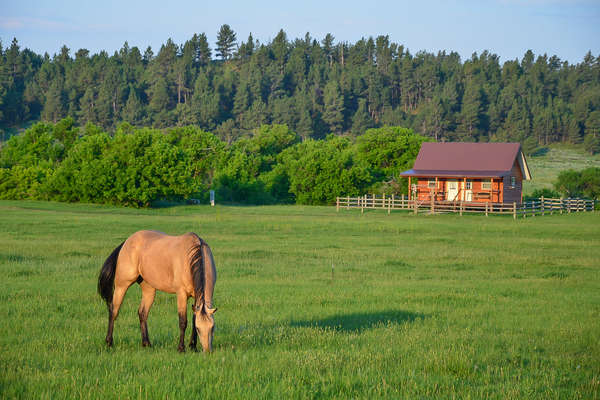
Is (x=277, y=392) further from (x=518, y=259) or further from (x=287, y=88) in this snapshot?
(x=287, y=88)

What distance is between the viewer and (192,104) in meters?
160

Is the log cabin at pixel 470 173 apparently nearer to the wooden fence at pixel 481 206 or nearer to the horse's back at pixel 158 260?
the wooden fence at pixel 481 206

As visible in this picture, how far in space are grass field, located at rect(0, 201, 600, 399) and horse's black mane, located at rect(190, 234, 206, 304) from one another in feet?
2.85

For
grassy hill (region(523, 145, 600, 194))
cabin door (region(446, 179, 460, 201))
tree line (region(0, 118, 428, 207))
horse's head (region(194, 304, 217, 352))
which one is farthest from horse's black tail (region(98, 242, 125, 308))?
grassy hill (region(523, 145, 600, 194))

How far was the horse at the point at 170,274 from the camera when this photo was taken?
27.9ft

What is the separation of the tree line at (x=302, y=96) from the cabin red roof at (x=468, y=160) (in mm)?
85009

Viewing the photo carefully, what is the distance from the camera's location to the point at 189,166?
233 ft

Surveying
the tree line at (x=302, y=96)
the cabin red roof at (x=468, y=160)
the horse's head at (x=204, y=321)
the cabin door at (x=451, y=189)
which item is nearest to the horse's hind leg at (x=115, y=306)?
the horse's head at (x=204, y=321)

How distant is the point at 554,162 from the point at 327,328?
144 metres

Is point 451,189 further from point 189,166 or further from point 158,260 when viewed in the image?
point 158,260

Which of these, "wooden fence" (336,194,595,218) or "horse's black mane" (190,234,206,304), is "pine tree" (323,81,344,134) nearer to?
"wooden fence" (336,194,595,218)

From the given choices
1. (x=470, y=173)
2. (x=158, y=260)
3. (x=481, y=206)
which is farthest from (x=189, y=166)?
(x=158, y=260)

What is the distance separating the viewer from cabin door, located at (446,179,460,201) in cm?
6512

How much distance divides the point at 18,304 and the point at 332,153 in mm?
73147
